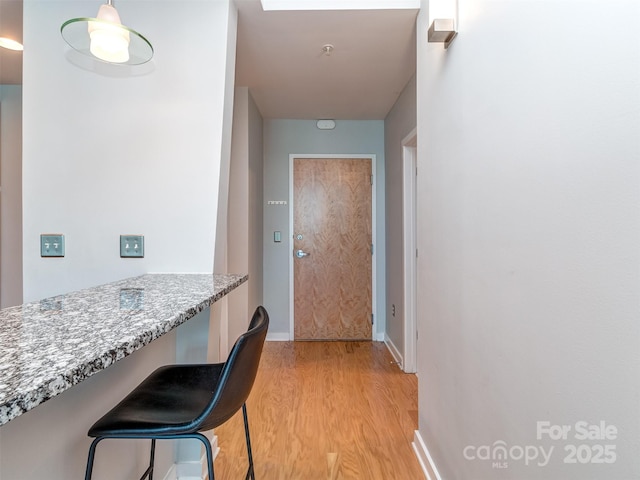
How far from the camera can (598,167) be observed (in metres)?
0.64

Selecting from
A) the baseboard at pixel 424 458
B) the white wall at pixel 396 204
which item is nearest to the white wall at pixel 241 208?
the white wall at pixel 396 204

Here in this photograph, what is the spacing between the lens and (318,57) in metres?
2.35

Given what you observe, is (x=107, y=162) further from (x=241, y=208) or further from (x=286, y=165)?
(x=286, y=165)

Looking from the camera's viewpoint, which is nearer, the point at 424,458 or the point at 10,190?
the point at 424,458

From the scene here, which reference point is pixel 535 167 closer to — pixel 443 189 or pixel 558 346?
pixel 558 346

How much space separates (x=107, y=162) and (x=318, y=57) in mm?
1547

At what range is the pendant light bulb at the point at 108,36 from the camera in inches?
48.6

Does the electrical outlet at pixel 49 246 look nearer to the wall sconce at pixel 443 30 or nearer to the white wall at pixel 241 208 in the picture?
the white wall at pixel 241 208

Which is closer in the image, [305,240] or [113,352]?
[113,352]

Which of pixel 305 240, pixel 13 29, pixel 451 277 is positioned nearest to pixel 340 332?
pixel 305 240

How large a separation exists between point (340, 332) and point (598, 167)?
10.9ft

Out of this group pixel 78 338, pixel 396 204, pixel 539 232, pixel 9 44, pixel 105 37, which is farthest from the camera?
pixel 396 204

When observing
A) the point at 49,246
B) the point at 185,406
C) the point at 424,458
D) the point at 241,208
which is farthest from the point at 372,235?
the point at 185,406

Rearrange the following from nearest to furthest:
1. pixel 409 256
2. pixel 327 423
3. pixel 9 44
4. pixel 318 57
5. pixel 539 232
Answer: pixel 539 232 < pixel 327 423 < pixel 9 44 < pixel 318 57 < pixel 409 256
